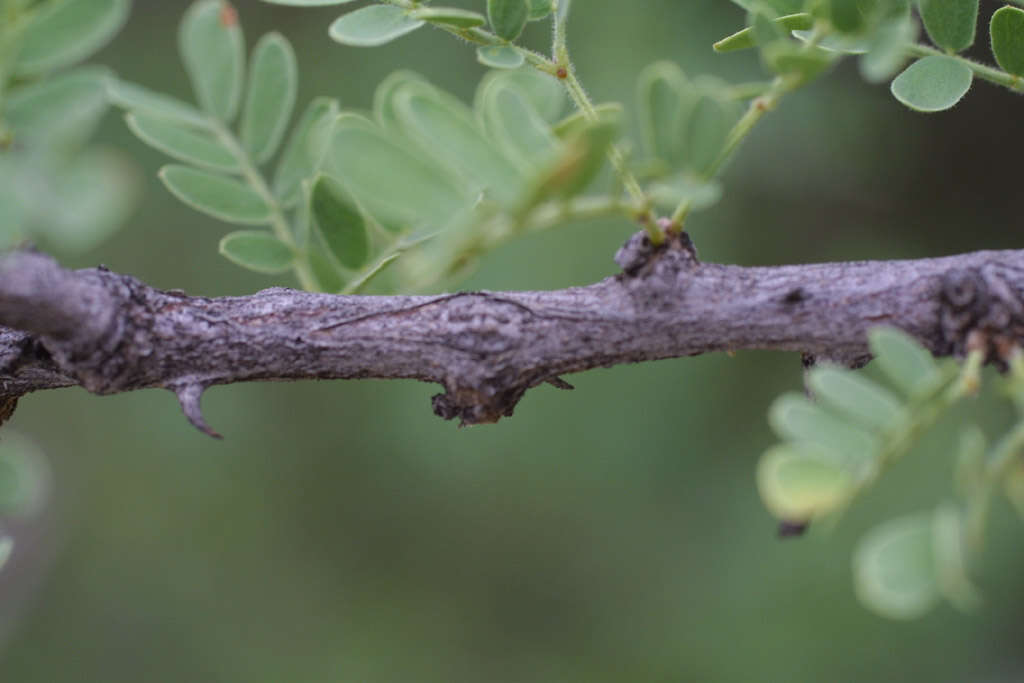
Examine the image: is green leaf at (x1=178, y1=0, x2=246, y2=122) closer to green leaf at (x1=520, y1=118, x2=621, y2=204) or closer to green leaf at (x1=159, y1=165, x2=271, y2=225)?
green leaf at (x1=159, y1=165, x2=271, y2=225)

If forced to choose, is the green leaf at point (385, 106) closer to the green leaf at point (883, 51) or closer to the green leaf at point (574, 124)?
the green leaf at point (574, 124)

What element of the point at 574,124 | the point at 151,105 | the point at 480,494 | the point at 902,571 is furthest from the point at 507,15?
the point at 480,494

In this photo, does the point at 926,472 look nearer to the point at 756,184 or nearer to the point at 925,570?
the point at 756,184

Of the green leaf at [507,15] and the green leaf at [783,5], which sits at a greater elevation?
the green leaf at [783,5]

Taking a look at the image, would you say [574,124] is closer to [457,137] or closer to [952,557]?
[457,137]

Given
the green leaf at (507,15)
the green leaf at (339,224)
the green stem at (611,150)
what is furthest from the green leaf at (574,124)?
the green leaf at (339,224)

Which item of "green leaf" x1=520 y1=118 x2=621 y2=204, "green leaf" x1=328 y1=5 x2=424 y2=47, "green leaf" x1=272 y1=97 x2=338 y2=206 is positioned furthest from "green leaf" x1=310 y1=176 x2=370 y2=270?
"green leaf" x1=520 y1=118 x2=621 y2=204
